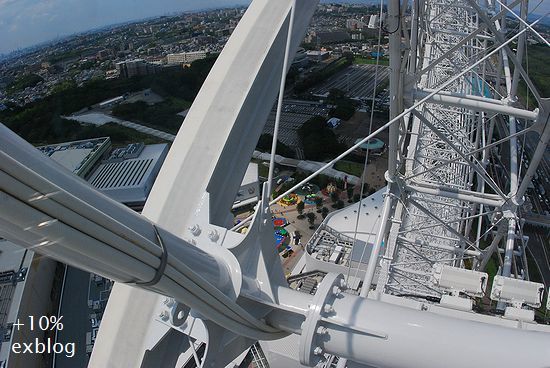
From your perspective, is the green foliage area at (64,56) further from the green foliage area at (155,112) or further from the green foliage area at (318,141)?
the green foliage area at (318,141)

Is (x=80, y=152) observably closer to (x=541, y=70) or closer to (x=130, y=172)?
(x=130, y=172)

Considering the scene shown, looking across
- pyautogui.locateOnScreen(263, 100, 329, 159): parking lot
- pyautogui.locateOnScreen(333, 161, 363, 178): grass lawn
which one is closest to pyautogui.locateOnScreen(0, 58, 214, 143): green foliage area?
pyautogui.locateOnScreen(263, 100, 329, 159): parking lot

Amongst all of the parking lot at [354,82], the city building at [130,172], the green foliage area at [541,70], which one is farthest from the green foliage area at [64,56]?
the green foliage area at [541,70]

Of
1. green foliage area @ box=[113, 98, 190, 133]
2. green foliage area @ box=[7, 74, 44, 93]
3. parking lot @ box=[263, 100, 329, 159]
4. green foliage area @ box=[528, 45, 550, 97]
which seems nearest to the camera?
green foliage area @ box=[528, 45, 550, 97]

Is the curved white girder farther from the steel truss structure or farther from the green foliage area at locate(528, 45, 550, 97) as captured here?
the green foliage area at locate(528, 45, 550, 97)

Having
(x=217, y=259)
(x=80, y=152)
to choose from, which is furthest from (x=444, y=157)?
(x=80, y=152)
